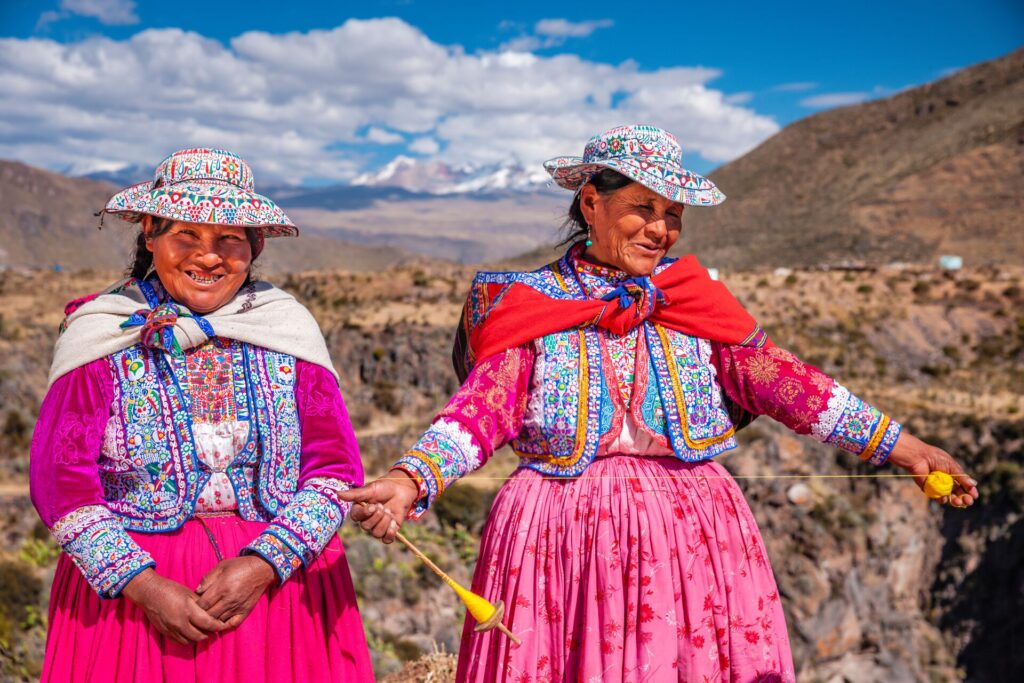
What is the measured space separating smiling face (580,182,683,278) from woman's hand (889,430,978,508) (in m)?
0.87

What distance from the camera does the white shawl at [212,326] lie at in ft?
7.65

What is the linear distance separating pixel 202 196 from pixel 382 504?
0.91 m

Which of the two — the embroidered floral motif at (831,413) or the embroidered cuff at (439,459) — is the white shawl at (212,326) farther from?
the embroidered floral motif at (831,413)

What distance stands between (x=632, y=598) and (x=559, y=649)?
24 centimetres

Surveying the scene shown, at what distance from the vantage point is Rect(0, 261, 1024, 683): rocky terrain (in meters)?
11.8

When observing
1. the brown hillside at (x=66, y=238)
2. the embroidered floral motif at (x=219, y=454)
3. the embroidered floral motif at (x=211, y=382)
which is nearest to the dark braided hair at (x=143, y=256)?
the embroidered floral motif at (x=211, y=382)

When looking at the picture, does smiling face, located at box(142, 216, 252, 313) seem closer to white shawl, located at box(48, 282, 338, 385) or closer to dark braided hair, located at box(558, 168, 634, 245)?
white shawl, located at box(48, 282, 338, 385)

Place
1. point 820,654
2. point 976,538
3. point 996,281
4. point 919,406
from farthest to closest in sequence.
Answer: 1. point 996,281
2. point 919,406
3. point 976,538
4. point 820,654

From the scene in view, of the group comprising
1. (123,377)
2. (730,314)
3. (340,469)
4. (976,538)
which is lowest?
(976,538)

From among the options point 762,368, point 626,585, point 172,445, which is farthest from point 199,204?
point 762,368

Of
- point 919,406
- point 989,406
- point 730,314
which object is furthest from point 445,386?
point 730,314

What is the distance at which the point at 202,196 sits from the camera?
236 cm

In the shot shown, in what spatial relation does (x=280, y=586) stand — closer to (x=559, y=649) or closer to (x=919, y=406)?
(x=559, y=649)

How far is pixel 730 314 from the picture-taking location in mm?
2729
